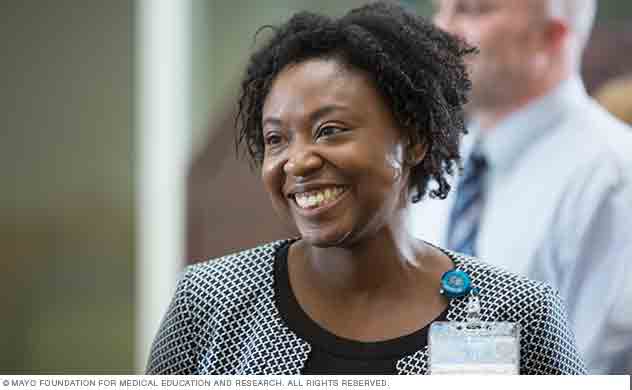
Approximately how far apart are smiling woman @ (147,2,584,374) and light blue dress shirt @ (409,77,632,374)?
0.64m

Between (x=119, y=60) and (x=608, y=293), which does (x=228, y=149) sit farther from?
(x=608, y=293)

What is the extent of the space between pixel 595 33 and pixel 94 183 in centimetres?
130

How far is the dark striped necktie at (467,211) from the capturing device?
8.09 feet

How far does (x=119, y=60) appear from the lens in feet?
8.46

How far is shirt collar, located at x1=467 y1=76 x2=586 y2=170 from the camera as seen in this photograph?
8.06ft

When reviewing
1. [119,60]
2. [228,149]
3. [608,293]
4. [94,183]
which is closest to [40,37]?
[119,60]

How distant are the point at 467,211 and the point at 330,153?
1001mm

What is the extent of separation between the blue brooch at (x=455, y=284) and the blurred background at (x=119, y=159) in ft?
3.12

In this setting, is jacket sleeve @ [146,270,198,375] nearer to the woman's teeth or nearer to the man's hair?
the woman's teeth

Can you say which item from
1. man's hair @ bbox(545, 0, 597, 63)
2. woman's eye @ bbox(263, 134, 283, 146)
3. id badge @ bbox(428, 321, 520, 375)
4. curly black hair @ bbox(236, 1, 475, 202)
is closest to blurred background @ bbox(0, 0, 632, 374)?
man's hair @ bbox(545, 0, 597, 63)

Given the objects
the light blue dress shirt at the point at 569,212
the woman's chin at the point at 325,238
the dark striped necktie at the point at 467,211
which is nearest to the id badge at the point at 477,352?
the woman's chin at the point at 325,238

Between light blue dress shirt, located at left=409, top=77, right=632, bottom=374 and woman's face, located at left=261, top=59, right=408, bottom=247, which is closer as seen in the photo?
woman's face, located at left=261, top=59, right=408, bottom=247

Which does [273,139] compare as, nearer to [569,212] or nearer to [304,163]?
[304,163]

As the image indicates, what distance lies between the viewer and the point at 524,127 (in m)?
2.48
